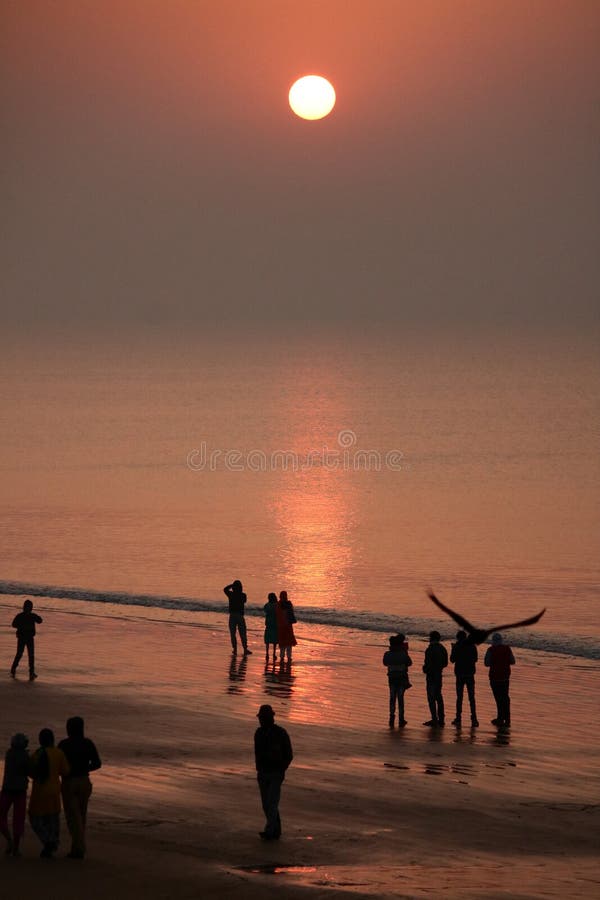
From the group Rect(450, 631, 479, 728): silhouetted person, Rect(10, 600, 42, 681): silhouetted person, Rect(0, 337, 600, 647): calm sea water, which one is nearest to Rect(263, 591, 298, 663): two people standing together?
Rect(10, 600, 42, 681): silhouetted person

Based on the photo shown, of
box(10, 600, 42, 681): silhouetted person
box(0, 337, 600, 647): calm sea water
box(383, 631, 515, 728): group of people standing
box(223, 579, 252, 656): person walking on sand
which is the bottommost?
box(383, 631, 515, 728): group of people standing

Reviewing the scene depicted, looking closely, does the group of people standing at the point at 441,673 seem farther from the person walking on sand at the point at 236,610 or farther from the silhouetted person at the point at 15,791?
the silhouetted person at the point at 15,791

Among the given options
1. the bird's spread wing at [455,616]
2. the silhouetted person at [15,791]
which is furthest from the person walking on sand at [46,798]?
the bird's spread wing at [455,616]

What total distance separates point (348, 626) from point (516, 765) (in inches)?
509

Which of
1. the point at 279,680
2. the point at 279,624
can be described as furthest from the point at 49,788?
the point at 279,624

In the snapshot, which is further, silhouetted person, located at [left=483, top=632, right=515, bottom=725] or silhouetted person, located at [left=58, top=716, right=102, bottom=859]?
silhouetted person, located at [left=483, top=632, right=515, bottom=725]

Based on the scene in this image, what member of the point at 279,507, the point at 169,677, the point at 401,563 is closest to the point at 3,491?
the point at 279,507

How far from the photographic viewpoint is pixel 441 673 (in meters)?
19.2

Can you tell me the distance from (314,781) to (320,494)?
4202 centimetres

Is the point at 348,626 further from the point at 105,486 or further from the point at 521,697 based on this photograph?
the point at 105,486

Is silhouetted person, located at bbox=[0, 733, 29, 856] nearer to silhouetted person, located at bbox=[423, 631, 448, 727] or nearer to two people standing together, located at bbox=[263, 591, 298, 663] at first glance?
silhouetted person, located at bbox=[423, 631, 448, 727]

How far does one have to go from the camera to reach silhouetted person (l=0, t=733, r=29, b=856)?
41.4ft

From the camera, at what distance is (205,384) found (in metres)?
144

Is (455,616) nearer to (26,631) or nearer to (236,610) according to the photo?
(26,631)
